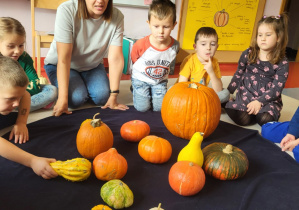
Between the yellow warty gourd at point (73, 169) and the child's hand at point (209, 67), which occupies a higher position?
the child's hand at point (209, 67)

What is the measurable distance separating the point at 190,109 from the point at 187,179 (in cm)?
55

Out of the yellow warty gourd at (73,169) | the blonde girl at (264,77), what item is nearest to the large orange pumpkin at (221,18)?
the blonde girl at (264,77)

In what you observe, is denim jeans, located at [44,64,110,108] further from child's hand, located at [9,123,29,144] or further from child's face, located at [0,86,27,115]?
child's face, located at [0,86,27,115]

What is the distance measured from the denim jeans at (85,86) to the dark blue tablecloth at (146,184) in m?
0.40

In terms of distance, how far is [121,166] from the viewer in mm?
1259

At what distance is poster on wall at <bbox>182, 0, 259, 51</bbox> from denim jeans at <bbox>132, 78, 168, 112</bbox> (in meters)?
2.15

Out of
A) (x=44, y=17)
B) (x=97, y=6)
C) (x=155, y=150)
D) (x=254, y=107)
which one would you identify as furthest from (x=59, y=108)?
(x=44, y=17)

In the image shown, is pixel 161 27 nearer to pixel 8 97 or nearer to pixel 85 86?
pixel 85 86

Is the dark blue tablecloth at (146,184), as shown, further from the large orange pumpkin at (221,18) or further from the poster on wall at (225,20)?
the large orange pumpkin at (221,18)

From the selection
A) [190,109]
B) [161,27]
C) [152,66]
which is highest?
[161,27]

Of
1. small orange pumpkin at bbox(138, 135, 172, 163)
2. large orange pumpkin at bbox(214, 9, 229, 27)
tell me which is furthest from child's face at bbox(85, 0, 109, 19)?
large orange pumpkin at bbox(214, 9, 229, 27)

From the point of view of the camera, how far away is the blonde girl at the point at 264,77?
2.08 m

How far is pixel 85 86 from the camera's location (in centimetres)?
232

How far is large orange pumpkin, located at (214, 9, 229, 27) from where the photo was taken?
4.41 m
